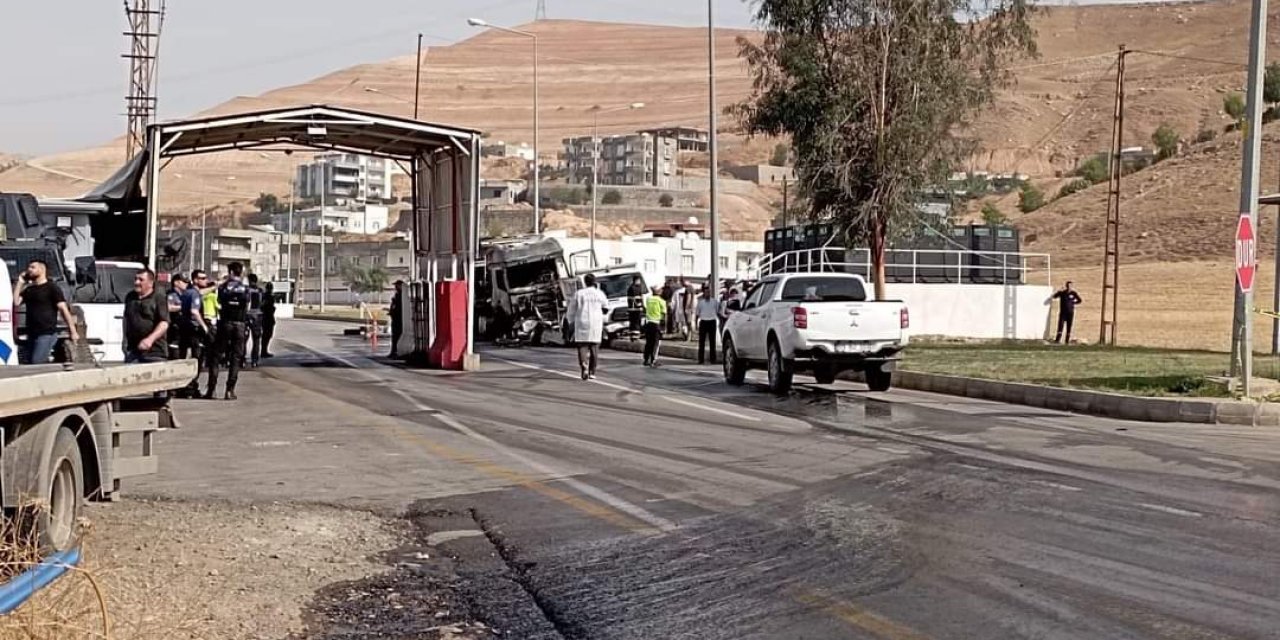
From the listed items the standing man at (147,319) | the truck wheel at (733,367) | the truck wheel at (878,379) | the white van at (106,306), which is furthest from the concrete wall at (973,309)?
the standing man at (147,319)

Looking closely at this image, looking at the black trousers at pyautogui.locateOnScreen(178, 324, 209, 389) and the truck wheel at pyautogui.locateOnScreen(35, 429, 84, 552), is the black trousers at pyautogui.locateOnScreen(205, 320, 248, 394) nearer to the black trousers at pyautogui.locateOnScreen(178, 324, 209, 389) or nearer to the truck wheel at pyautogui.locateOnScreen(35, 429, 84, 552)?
the black trousers at pyautogui.locateOnScreen(178, 324, 209, 389)

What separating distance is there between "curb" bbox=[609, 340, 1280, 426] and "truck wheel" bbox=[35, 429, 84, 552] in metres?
14.0

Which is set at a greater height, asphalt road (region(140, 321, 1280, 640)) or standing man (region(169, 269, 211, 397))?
standing man (region(169, 269, 211, 397))

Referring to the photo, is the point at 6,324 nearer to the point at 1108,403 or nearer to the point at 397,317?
the point at 1108,403

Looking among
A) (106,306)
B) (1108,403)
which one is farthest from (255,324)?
(1108,403)

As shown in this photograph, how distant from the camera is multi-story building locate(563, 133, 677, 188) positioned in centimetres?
17725

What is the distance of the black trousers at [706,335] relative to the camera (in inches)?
1249

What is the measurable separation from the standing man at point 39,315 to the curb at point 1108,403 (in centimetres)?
1285

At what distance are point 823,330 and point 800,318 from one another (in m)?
0.40

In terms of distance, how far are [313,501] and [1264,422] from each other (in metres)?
12.3

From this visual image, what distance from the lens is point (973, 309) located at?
4441 centimetres

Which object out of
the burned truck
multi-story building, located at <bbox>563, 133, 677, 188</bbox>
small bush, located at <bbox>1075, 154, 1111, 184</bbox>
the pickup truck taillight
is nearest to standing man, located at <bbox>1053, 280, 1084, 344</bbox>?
the burned truck

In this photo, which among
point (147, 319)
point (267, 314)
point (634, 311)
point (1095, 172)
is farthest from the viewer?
point (1095, 172)

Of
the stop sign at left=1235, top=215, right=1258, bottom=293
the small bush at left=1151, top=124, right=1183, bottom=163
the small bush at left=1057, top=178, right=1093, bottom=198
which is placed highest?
the small bush at left=1151, top=124, right=1183, bottom=163
